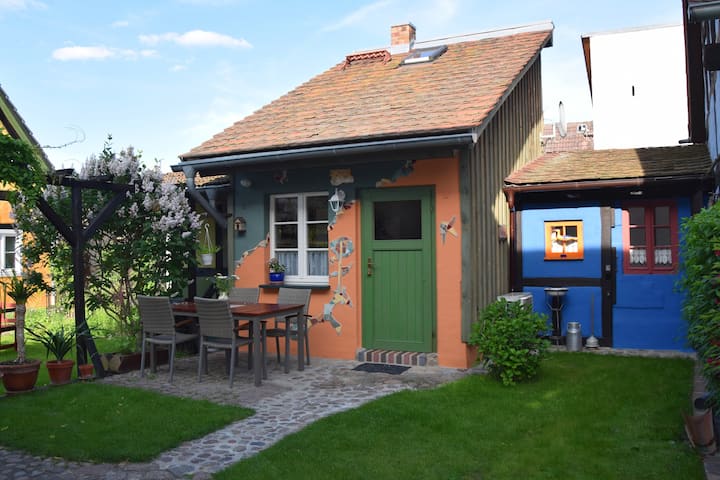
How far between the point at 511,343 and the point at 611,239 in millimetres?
3438

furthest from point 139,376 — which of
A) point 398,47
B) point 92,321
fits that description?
point 398,47

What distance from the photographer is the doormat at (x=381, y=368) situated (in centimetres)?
737

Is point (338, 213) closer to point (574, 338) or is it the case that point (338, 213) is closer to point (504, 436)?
point (574, 338)

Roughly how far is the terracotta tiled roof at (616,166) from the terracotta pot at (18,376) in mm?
6930

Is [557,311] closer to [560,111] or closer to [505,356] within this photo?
[505,356]

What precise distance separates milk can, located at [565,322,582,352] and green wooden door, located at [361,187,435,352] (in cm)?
248

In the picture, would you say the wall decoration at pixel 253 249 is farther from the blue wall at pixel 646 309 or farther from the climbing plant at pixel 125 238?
the blue wall at pixel 646 309

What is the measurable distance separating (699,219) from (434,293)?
12.9 feet

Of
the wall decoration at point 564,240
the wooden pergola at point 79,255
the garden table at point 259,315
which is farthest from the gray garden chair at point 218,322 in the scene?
the wall decoration at point 564,240

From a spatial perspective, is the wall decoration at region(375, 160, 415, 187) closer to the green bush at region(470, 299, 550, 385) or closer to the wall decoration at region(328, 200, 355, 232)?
the wall decoration at region(328, 200, 355, 232)

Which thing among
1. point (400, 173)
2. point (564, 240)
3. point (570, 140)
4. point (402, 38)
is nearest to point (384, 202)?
point (400, 173)

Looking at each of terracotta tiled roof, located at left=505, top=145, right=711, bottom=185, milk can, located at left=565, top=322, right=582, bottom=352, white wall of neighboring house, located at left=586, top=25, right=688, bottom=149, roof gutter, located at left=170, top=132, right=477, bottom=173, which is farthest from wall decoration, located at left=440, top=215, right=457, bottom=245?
white wall of neighboring house, located at left=586, top=25, right=688, bottom=149

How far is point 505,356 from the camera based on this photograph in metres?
6.47

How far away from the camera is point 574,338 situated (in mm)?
8867
